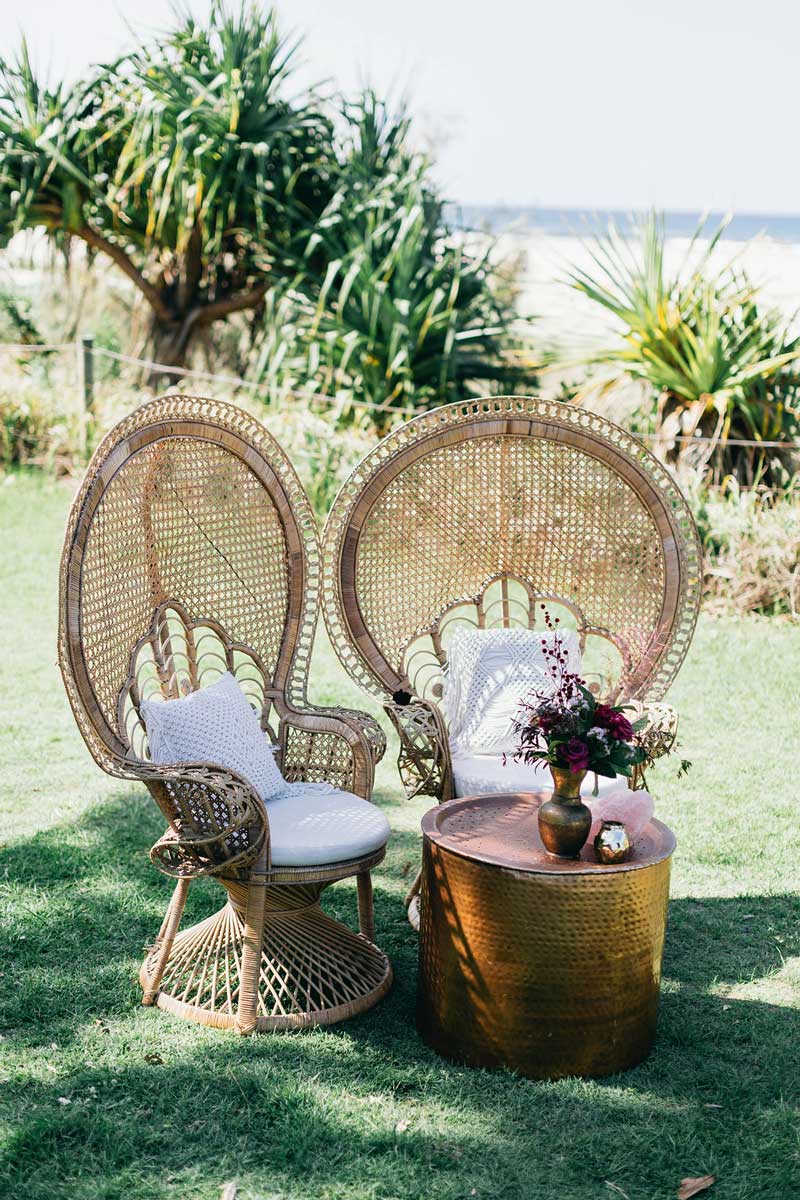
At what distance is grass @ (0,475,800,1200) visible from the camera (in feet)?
7.92

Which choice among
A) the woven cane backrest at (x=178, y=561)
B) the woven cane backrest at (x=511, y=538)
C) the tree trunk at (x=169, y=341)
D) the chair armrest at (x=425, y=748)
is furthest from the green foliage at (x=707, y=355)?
the tree trunk at (x=169, y=341)

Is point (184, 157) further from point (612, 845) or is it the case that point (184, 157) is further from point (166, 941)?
point (612, 845)

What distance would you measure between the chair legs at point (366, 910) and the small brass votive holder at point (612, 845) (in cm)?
73

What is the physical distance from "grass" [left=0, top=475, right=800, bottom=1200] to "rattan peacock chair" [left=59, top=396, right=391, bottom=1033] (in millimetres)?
156

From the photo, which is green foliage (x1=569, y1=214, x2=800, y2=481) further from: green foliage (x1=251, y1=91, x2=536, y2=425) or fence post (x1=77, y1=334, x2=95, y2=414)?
fence post (x1=77, y1=334, x2=95, y2=414)

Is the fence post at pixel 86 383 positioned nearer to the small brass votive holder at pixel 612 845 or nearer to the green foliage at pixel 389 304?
Answer: the green foliage at pixel 389 304

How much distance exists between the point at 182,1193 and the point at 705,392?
5.98 meters

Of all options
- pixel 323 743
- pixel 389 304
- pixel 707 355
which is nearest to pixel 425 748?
pixel 323 743

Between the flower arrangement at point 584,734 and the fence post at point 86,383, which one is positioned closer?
the flower arrangement at point 584,734

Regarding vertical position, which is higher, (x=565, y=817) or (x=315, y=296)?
(x=315, y=296)

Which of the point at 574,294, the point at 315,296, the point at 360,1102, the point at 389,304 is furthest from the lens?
the point at 315,296

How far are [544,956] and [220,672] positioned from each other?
1226 millimetres

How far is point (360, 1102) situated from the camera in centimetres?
264

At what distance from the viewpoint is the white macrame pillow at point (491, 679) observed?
3758mm
